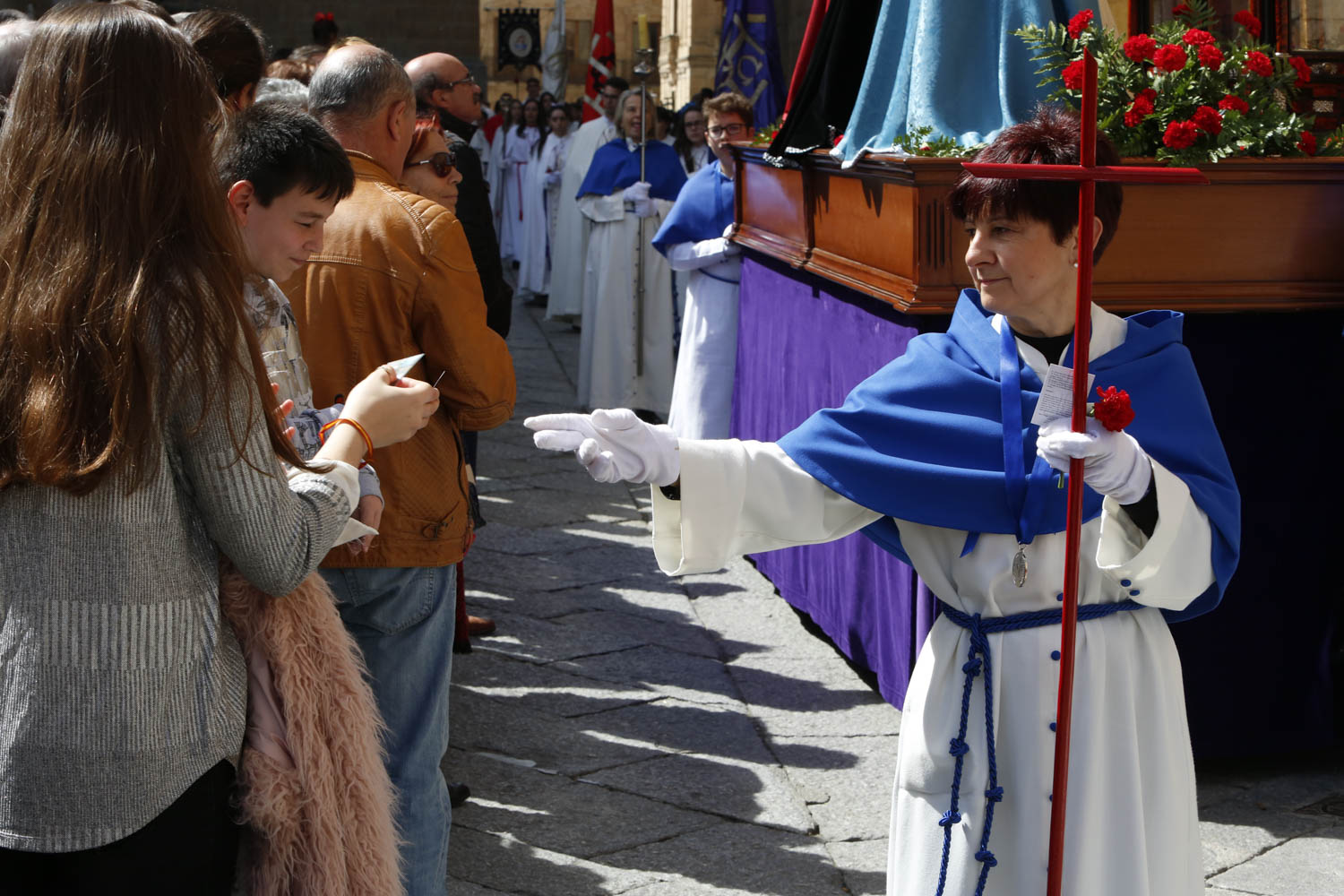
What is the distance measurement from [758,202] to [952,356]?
317 cm

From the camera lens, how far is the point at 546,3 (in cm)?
3878

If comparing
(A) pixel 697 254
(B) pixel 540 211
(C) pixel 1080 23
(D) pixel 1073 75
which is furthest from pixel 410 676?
(B) pixel 540 211

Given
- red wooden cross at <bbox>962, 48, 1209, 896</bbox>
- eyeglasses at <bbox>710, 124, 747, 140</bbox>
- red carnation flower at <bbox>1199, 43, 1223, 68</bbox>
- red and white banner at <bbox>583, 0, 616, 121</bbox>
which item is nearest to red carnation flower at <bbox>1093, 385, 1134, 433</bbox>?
red wooden cross at <bbox>962, 48, 1209, 896</bbox>

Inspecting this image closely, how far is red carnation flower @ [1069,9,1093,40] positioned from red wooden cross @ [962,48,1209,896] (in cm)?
179

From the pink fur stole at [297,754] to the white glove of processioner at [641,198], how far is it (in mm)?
6622

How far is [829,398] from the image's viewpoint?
4426 millimetres

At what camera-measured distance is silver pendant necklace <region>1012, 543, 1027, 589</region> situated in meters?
2.11

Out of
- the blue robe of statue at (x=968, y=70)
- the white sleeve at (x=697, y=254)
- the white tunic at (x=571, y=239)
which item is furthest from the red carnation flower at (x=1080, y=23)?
the white tunic at (x=571, y=239)

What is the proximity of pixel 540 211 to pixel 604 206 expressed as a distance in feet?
18.9

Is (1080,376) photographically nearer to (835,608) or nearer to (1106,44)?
(1106,44)

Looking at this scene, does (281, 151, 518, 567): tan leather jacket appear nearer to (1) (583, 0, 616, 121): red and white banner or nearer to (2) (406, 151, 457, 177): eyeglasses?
(2) (406, 151, 457, 177): eyeglasses

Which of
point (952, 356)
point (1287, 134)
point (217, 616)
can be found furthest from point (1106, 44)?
point (217, 616)

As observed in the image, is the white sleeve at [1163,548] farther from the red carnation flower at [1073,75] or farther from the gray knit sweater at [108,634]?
the red carnation flower at [1073,75]

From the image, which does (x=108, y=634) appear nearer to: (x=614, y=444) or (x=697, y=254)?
(x=614, y=444)
